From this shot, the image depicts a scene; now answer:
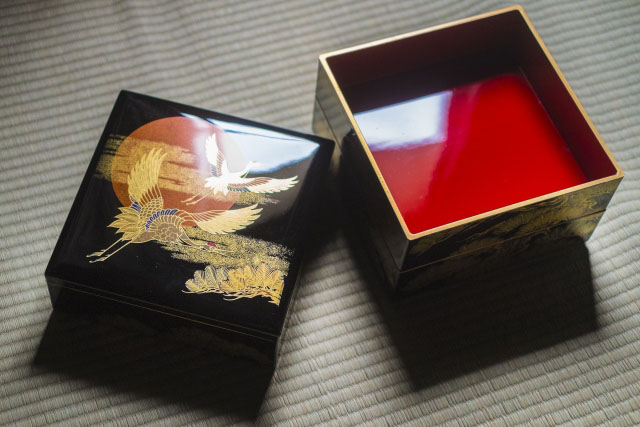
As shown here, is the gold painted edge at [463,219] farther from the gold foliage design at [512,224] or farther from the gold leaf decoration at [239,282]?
the gold leaf decoration at [239,282]

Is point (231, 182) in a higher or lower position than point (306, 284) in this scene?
higher

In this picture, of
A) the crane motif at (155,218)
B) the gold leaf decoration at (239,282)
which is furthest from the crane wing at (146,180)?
the gold leaf decoration at (239,282)

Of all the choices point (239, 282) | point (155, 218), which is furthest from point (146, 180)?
point (239, 282)

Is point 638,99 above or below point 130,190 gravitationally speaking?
below

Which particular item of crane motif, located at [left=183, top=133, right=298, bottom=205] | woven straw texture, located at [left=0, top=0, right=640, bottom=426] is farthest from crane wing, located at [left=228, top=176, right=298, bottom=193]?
woven straw texture, located at [left=0, top=0, right=640, bottom=426]

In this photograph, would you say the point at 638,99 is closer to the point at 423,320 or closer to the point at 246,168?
the point at 423,320

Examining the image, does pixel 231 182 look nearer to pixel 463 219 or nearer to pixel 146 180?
pixel 146 180

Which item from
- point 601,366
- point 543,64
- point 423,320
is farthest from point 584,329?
point 543,64
